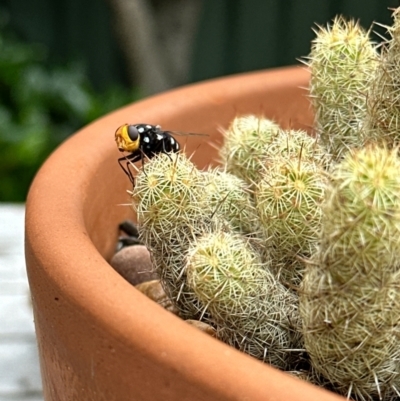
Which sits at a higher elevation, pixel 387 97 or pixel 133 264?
pixel 387 97

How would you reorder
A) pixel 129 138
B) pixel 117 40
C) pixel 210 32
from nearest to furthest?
pixel 129 138 < pixel 117 40 < pixel 210 32

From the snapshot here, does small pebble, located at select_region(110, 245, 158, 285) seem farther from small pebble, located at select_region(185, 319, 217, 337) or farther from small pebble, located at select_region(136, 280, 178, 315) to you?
Result: small pebble, located at select_region(185, 319, 217, 337)

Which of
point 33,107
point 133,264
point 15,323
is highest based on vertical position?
point 133,264

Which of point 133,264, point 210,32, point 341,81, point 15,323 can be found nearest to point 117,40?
point 210,32

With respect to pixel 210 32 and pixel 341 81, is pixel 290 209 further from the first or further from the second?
pixel 210 32

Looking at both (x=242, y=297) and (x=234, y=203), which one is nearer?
(x=242, y=297)

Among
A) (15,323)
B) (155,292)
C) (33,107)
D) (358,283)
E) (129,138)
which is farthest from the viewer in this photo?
(33,107)

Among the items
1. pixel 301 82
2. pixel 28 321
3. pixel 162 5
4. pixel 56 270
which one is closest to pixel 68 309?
pixel 56 270
